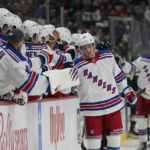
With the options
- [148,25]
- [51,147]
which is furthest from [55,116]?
[148,25]

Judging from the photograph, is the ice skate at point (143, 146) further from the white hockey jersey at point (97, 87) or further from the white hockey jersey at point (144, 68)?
the white hockey jersey at point (97, 87)

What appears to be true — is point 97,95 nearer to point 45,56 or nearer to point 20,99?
point 45,56

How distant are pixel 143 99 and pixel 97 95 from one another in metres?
1.79

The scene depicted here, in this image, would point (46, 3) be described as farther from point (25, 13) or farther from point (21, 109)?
point (21, 109)

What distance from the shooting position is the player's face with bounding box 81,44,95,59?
416 centimetres

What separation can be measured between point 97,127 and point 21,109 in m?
1.10

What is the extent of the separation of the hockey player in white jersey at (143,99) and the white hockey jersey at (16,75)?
264 cm

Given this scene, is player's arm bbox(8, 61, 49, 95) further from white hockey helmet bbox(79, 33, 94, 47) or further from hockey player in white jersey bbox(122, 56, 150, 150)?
hockey player in white jersey bbox(122, 56, 150, 150)

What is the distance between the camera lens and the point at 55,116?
3686 millimetres

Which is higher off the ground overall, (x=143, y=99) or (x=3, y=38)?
(x=3, y=38)

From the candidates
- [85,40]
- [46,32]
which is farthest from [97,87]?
[46,32]

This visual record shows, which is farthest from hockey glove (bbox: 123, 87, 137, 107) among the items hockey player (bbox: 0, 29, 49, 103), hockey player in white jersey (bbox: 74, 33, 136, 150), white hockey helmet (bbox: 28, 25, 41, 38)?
hockey player (bbox: 0, 29, 49, 103)

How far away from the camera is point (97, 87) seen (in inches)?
161

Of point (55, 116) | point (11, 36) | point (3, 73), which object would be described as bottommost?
point (55, 116)
